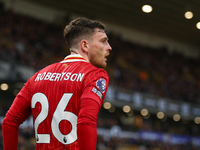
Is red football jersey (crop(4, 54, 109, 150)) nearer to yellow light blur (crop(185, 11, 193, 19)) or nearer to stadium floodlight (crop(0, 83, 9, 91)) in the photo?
stadium floodlight (crop(0, 83, 9, 91))

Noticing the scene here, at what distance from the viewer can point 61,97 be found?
185 cm

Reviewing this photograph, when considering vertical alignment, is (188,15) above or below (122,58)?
above

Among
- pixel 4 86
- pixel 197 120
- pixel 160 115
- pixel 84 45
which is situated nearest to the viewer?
pixel 84 45

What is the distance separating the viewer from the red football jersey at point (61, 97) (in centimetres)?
178

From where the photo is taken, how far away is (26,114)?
2.03m

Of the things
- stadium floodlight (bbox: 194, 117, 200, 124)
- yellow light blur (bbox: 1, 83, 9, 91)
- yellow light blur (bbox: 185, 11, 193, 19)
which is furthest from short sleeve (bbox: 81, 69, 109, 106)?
stadium floodlight (bbox: 194, 117, 200, 124)

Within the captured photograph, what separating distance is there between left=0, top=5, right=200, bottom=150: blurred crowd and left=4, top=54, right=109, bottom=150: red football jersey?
34.3 feet

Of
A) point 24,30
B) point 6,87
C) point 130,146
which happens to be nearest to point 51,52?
point 24,30

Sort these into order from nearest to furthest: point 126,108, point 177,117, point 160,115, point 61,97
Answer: point 61,97 → point 126,108 → point 160,115 → point 177,117

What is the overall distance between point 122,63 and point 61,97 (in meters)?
21.0

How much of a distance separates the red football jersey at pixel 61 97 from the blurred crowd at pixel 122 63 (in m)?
10.5

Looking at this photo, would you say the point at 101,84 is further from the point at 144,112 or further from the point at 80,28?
the point at 144,112

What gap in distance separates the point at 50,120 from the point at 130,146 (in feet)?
58.1

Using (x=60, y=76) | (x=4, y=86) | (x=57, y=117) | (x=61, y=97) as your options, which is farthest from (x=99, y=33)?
(x=4, y=86)
